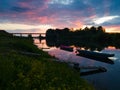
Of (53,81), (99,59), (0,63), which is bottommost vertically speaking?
(99,59)

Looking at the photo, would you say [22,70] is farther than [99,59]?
No

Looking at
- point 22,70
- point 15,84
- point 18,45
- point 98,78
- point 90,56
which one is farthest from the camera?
point 90,56

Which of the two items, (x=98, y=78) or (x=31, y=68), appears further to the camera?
(x=98, y=78)

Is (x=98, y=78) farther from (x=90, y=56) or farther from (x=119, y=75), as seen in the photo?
(x=90, y=56)

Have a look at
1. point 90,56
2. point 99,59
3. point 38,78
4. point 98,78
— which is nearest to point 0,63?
point 38,78

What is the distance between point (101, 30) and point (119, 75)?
526 feet

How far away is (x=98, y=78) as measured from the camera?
Answer: 33.2 m

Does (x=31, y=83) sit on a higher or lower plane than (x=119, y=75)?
higher

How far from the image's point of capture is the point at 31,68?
46.8 ft

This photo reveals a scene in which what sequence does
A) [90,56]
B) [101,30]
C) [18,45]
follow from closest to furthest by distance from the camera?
[18,45]
[90,56]
[101,30]

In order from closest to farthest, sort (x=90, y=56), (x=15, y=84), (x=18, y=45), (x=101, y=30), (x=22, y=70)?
(x=15, y=84)
(x=22, y=70)
(x=18, y=45)
(x=90, y=56)
(x=101, y=30)

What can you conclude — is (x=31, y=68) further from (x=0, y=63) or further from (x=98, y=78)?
(x=98, y=78)

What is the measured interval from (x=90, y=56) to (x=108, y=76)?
27669 millimetres

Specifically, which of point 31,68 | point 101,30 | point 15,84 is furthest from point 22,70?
point 101,30
